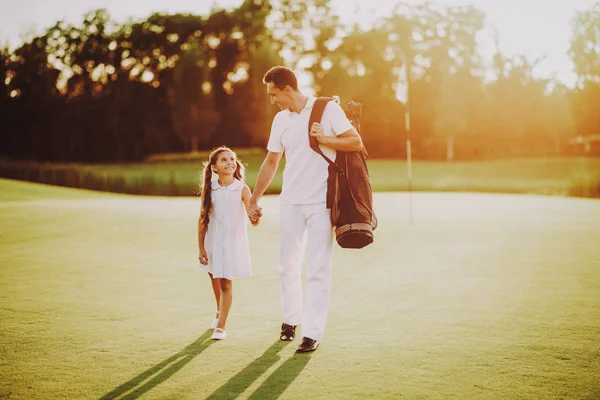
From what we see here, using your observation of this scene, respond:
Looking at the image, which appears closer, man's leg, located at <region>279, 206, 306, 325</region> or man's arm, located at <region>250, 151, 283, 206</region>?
man's leg, located at <region>279, 206, 306, 325</region>

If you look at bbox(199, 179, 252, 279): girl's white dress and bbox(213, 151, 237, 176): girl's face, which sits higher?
bbox(213, 151, 237, 176): girl's face

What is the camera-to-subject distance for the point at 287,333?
5500mm

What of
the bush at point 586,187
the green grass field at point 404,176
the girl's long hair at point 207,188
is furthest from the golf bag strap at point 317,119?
the green grass field at point 404,176

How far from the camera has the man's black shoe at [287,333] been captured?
5.48 metres

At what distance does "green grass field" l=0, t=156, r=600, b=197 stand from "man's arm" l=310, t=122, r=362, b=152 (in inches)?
1070

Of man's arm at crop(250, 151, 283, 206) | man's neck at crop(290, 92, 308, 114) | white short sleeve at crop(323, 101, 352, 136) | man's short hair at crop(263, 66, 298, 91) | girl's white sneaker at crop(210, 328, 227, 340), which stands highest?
man's short hair at crop(263, 66, 298, 91)

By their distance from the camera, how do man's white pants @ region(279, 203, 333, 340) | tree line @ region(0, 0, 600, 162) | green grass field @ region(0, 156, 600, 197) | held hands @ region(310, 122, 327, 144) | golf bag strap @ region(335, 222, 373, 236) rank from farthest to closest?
tree line @ region(0, 0, 600, 162) < green grass field @ region(0, 156, 600, 197) < man's white pants @ region(279, 203, 333, 340) < held hands @ region(310, 122, 327, 144) < golf bag strap @ region(335, 222, 373, 236)

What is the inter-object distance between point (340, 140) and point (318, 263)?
998 mm

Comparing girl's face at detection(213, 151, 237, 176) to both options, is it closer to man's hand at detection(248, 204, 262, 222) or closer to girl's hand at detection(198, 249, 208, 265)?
man's hand at detection(248, 204, 262, 222)

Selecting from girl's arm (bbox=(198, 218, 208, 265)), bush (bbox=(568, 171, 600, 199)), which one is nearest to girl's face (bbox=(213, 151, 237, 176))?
girl's arm (bbox=(198, 218, 208, 265))

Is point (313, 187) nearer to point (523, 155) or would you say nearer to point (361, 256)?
point (361, 256)

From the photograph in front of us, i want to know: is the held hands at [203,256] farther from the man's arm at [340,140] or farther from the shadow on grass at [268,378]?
the man's arm at [340,140]

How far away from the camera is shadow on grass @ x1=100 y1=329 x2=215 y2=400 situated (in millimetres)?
4184

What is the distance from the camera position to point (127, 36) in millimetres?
64125
